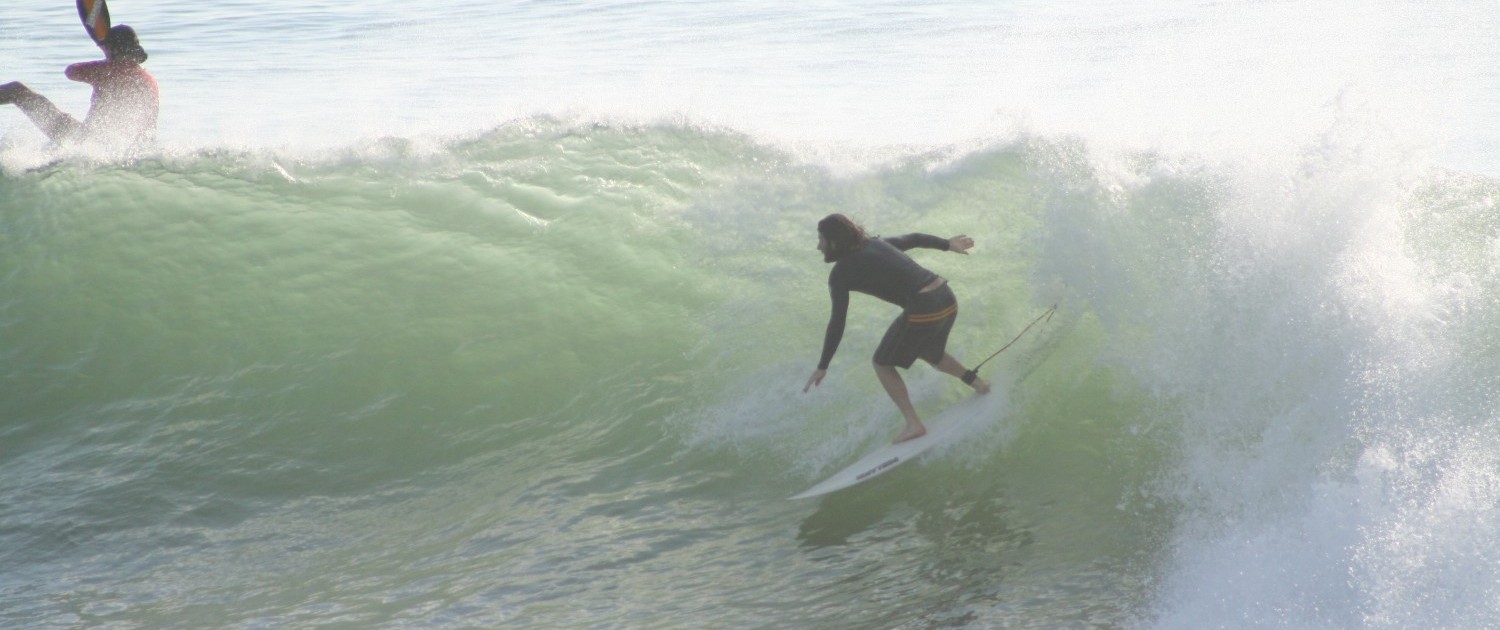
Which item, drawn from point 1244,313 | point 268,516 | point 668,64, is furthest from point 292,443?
point 668,64

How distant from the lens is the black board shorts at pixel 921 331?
19.1 feet

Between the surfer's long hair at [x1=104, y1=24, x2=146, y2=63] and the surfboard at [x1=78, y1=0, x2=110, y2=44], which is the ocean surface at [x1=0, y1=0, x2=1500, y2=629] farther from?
the surfboard at [x1=78, y1=0, x2=110, y2=44]

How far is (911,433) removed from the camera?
6.13m

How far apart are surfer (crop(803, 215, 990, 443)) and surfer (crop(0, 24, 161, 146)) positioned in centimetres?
559

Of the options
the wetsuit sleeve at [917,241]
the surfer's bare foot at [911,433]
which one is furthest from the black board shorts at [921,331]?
the surfer's bare foot at [911,433]

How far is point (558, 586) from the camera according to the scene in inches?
209

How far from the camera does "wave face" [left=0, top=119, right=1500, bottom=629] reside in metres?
5.09

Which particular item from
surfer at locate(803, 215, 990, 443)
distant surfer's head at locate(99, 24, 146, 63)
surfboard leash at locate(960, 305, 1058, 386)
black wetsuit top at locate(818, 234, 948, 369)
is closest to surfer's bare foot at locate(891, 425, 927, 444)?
surfer at locate(803, 215, 990, 443)

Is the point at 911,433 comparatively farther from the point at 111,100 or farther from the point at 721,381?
the point at 111,100

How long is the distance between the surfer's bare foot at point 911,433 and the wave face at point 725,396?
0.64ft

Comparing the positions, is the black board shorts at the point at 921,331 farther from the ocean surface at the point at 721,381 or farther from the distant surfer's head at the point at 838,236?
the ocean surface at the point at 721,381

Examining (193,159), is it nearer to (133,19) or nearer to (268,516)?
(268,516)

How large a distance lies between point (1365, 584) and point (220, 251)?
7234 millimetres

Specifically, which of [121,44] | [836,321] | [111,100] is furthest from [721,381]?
[111,100]
